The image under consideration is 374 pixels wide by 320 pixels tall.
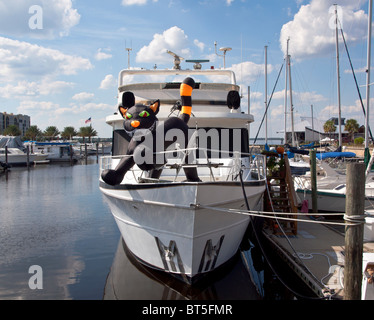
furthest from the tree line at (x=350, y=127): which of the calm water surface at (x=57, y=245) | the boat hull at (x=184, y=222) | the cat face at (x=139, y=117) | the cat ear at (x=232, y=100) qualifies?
the cat face at (x=139, y=117)

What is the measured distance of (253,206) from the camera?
25.2ft

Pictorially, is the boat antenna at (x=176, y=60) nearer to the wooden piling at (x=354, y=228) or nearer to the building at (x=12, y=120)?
the wooden piling at (x=354, y=228)

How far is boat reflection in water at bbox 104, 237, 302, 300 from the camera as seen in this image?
6.94 meters

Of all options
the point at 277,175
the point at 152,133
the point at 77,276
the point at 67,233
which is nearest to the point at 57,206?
the point at 67,233

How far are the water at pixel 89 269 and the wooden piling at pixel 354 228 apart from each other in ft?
7.70

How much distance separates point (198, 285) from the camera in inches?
273

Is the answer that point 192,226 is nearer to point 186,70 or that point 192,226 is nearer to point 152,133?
point 152,133

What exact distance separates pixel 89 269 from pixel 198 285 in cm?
331

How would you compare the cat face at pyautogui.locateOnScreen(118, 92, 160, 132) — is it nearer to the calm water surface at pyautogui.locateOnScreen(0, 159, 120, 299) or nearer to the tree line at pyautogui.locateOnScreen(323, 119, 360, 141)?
A: the calm water surface at pyautogui.locateOnScreen(0, 159, 120, 299)

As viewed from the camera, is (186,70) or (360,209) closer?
(360,209)

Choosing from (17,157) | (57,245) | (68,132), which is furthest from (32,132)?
(57,245)

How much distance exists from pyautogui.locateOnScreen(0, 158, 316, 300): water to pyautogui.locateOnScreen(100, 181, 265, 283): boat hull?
51 cm

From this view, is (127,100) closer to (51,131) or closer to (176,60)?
(176,60)
